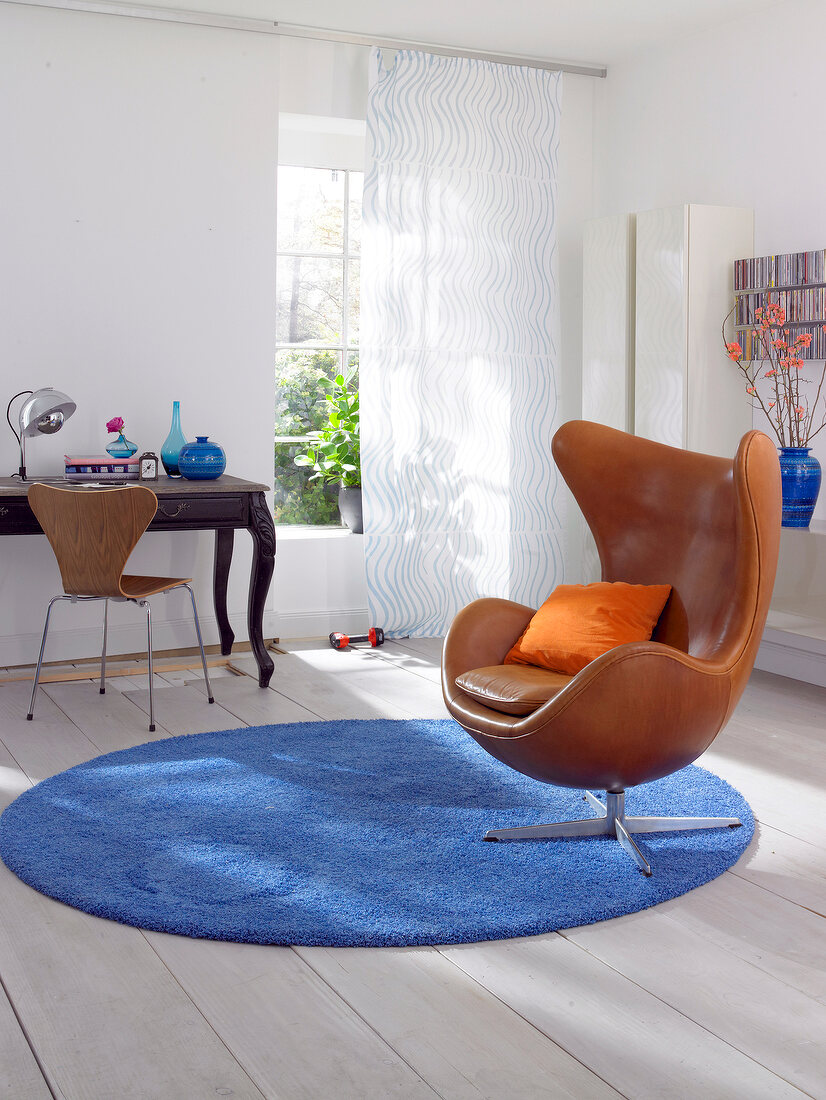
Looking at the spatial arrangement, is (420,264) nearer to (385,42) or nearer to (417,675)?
(385,42)

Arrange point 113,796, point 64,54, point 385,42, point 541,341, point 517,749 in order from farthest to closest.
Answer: point 541,341 < point 385,42 < point 64,54 < point 113,796 < point 517,749

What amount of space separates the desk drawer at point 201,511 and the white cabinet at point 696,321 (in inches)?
74.2


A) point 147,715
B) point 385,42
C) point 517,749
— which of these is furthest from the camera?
point 385,42

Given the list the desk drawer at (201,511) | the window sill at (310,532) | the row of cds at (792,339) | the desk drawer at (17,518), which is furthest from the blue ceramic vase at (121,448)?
the row of cds at (792,339)

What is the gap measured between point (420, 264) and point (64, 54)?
1737mm

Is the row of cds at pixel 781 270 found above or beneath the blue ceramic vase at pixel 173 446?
above

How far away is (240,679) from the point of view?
461 cm

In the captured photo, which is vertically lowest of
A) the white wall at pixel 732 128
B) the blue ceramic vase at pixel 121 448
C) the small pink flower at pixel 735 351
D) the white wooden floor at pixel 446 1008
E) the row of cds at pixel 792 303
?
the white wooden floor at pixel 446 1008

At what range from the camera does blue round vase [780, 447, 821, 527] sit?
169 inches

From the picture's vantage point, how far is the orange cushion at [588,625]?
294 centimetres

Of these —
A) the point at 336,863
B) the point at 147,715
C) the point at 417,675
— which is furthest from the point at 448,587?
the point at 336,863

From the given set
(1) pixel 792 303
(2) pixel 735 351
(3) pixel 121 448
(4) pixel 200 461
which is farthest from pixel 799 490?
(3) pixel 121 448

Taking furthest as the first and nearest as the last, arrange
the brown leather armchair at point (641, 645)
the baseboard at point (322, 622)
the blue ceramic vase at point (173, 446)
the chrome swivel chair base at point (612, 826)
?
the baseboard at point (322, 622) < the blue ceramic vase at point (173, 446) < the chrome swivel chair base at point (612, 826) < the brown leather armchair at point (641, 645)

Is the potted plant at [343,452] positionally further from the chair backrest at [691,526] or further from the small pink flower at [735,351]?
the chair backrest at [691,526]
